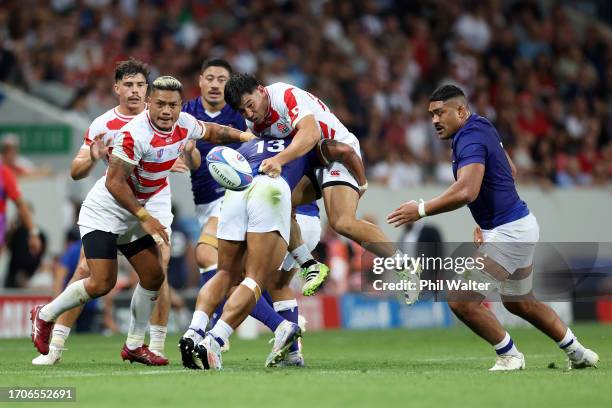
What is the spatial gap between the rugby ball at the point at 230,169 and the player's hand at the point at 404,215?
1.22 meters

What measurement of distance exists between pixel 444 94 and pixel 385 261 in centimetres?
165

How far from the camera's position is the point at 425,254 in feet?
36.7

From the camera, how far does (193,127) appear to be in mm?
10664

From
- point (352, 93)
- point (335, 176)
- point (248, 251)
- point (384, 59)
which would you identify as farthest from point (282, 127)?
point (384, 59)

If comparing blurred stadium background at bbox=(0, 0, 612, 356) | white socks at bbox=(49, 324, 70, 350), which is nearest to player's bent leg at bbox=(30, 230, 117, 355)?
white socks at bbox=(49, 324, 70, 350)

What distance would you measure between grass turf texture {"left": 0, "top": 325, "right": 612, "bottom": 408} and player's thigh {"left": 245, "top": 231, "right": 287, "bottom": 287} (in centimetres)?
76

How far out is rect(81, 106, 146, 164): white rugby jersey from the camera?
1106 cm

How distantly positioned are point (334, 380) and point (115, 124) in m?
3.60

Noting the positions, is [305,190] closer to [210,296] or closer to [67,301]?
[210,296]

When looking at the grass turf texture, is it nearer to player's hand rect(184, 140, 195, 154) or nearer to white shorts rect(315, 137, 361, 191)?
white shorts rect(315, 137, 361, 191)

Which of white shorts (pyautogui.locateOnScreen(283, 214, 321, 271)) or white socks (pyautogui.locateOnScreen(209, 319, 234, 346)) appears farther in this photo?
white shorts (pyautogui.locateOnScreen(283, 214, 321, 271))

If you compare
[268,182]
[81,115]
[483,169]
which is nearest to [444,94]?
[483,169]

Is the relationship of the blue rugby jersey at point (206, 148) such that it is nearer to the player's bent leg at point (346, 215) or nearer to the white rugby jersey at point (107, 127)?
the white rugby jersey at point (107, 127)

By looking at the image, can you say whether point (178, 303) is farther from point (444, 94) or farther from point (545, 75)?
point (545, 75)
